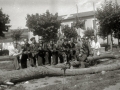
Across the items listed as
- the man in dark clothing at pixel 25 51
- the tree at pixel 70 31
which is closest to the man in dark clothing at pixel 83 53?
the man in dark clothing at pixel 25 51

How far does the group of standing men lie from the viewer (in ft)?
31.9

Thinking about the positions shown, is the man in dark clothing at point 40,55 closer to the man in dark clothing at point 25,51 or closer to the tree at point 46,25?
the man in dark clothing at point 25,51

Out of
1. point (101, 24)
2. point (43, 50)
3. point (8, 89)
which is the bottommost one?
point (8, 89)

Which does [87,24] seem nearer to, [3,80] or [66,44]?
[66,44]

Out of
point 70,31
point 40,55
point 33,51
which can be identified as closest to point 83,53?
point 40,55

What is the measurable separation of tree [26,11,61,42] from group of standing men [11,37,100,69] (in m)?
22.7

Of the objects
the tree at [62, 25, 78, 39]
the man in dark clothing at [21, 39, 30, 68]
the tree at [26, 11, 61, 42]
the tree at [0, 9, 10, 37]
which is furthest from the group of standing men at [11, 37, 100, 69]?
the tree at [62, 25, 78, 39]

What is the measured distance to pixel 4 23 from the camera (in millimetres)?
28812

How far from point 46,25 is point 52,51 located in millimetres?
24608

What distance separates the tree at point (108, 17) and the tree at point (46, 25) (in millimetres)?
10924

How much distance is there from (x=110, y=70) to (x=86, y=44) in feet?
6.89

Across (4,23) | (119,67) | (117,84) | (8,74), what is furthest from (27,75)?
(4,23)

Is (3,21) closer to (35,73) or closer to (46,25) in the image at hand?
(46,25)

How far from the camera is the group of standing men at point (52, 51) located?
9.72 meters
